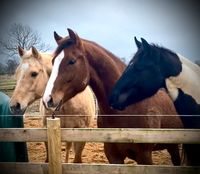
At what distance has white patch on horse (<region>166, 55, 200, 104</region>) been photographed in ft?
9.86

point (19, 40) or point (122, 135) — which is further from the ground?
point (19, 40)

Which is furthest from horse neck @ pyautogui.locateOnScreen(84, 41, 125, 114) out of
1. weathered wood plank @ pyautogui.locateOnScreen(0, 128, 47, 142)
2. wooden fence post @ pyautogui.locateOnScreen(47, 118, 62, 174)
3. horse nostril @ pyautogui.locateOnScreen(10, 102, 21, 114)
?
horse nostril @ pyautogui.locateOnScreen(10, 102, 21, 114)

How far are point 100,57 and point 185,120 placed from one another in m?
1.06

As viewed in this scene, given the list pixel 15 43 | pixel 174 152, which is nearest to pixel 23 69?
pixel 15 43

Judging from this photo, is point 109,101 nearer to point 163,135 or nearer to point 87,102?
point 87,102

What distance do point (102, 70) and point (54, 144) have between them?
0.86 m

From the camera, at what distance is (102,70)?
315 centimetres

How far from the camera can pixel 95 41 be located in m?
3.24

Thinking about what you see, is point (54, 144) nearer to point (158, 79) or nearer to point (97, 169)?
point (97, 169)

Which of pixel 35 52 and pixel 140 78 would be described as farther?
pixel 35 52

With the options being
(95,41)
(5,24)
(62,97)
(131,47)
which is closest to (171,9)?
(131,47)

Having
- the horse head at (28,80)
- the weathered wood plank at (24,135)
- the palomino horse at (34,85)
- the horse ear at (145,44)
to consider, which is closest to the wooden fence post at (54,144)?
the weathered wood plank at (24,135)

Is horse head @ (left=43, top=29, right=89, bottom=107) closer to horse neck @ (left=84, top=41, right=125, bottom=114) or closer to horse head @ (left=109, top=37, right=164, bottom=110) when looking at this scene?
horse neck @ (left=84, top=41, right=125, bottom=114)

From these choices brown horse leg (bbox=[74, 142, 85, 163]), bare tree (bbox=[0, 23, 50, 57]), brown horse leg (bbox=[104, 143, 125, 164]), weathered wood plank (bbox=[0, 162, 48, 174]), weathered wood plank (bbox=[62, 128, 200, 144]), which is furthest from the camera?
brown horse leg (bbox=[74, 142, 85, 163])
